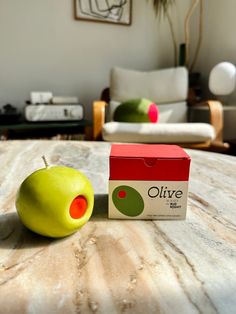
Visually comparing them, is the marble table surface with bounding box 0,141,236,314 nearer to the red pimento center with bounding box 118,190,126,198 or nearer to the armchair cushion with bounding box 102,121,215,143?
the red pimento center with bounding box 118,190,126,198

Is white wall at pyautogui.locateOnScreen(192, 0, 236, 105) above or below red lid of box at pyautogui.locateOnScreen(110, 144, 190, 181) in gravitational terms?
above

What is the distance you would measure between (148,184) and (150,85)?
79.9 inches

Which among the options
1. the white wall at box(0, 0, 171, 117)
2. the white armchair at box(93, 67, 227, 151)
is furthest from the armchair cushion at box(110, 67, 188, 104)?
the white wall at box(0, 0, 171, 117)

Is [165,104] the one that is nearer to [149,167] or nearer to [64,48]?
[64,48]

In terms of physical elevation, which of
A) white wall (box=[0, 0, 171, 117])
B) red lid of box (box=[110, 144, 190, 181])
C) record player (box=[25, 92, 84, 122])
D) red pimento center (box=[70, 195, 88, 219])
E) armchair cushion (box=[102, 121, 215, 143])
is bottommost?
armchair cushion (box=[102, 121, 215, 143])

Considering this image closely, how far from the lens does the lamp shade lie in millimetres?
2088

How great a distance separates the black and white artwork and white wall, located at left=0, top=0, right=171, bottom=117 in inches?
2.2

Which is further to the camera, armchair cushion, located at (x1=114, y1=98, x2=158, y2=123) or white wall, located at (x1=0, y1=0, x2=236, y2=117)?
white wall, located at (x1=0, y1=0, x2=236, y2=117)

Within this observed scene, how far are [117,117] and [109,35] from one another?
1.23 meters

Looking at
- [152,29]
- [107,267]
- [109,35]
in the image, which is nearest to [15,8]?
[109,35]

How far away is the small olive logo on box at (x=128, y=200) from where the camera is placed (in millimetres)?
464

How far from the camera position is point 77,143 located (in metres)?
1.03

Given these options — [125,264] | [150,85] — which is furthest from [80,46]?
[125,264]

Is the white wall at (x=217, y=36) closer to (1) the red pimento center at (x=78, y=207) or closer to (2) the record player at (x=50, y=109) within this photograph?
(2) the record player at (x=50, y=109)
